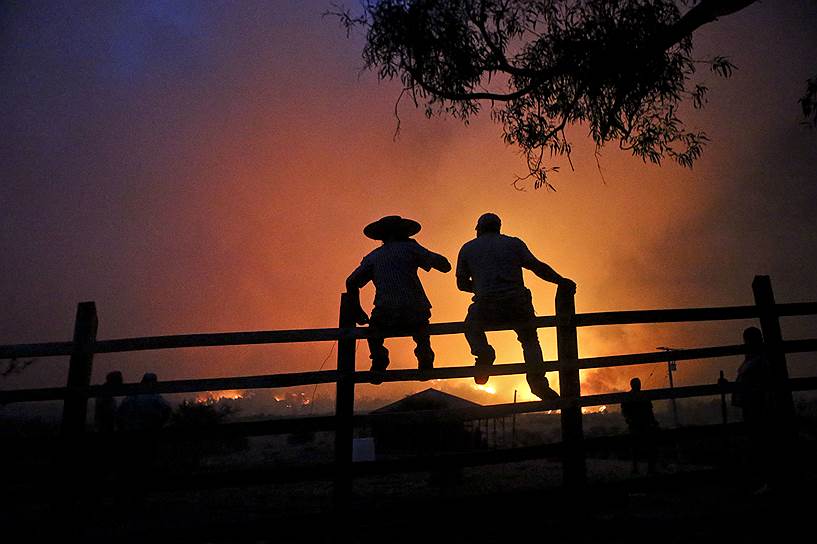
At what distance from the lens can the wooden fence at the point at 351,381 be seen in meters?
4.63

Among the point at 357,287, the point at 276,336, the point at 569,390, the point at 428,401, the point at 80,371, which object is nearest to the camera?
the point at 80,371

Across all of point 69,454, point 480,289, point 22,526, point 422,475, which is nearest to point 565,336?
point 480,289

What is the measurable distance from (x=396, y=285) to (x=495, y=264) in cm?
105

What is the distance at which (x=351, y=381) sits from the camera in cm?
492

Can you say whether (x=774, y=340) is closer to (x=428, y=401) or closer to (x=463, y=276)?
(x=463, y=276)

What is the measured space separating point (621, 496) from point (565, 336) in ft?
5.23

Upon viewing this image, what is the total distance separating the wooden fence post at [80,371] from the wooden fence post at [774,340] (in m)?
6.88

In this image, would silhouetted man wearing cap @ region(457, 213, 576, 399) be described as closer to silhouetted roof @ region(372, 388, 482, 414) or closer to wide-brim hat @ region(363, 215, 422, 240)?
wide-brim hat @ region(363, 215, 422, 240)

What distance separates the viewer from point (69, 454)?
444 cm

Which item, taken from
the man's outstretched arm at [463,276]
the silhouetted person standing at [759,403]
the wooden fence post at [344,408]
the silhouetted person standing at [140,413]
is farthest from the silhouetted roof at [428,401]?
the wooden fence post at [344,408]

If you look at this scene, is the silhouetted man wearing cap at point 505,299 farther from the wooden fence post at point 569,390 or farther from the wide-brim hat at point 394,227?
the wide-brim hat at point 394,227

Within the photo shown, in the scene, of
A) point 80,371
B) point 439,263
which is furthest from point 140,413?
point 439,263

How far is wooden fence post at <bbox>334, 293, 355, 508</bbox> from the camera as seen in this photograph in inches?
181

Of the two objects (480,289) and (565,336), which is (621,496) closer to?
(565,336)
